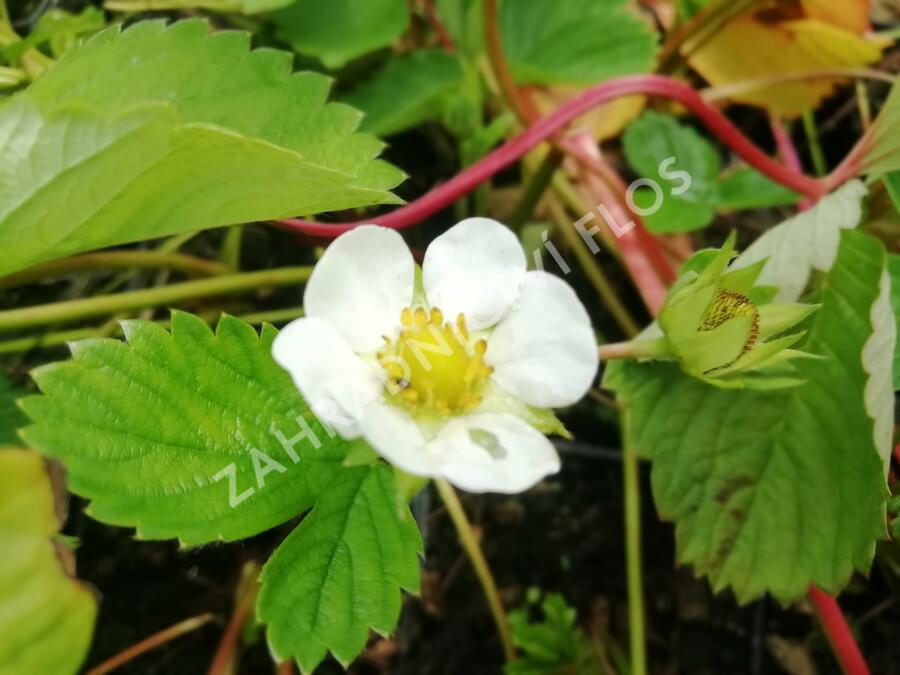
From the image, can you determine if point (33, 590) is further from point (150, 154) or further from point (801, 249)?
point (801, 249)

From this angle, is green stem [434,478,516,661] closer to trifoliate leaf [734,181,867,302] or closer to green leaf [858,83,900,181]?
Result: trifoliate leaf [734,181,867,302]

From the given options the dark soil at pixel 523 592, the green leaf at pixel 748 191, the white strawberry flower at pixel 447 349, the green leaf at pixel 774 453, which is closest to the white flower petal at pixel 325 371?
the white strawberry flower at pixel 447 349

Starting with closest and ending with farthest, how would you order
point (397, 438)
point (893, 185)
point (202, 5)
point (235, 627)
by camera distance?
point (397, 438) → point (893, 185) → point (235, 627) → point (202, 5)

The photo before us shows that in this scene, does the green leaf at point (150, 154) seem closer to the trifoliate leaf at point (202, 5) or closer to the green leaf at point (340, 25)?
the trifoliate leaf at point (202, 5)

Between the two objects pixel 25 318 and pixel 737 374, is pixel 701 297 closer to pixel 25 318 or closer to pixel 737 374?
pixel 737 374

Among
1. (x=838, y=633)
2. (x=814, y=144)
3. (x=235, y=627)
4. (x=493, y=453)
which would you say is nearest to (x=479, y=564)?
(x=235, y=627)

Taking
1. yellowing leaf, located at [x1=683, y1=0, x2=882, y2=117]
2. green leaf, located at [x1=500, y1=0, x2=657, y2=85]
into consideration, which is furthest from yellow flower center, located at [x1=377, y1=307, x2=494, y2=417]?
yellowing leaf, located at [x1=683, y1=0, x2=882, y2=117]

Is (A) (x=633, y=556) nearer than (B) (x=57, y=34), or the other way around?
(B) (x=57, y=34)
